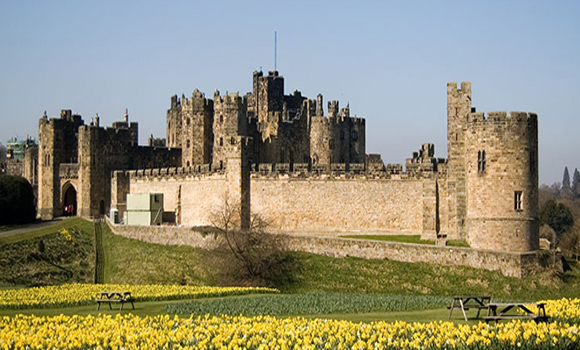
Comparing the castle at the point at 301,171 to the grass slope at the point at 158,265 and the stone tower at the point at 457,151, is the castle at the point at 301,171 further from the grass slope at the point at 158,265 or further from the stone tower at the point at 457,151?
the grass slope at the point at 158,265

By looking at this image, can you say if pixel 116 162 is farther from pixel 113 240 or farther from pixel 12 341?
pixel 12 341

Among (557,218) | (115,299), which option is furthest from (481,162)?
(557,218)

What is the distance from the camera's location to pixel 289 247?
45.6 meters

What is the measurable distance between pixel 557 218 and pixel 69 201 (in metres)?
47.6

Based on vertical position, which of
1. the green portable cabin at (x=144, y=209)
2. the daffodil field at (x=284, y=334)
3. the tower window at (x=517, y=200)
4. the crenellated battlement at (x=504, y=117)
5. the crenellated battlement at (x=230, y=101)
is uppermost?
the crenellated battlement at (x=230, y=101)

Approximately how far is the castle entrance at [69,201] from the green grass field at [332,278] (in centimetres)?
2249

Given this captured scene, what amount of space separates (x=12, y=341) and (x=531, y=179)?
27287 mm

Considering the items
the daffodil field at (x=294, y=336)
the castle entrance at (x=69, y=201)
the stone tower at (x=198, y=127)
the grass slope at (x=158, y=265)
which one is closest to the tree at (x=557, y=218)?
the stone tower at (x=198, y=127)

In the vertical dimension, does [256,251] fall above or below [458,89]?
below

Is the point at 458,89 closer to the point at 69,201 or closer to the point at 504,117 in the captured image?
the point at 504,117

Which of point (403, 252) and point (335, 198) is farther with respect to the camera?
point (335, 198)

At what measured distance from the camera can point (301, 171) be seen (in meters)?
54.0

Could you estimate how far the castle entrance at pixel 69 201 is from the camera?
7450cm

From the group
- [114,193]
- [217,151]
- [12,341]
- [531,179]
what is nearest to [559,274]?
[531,179]
